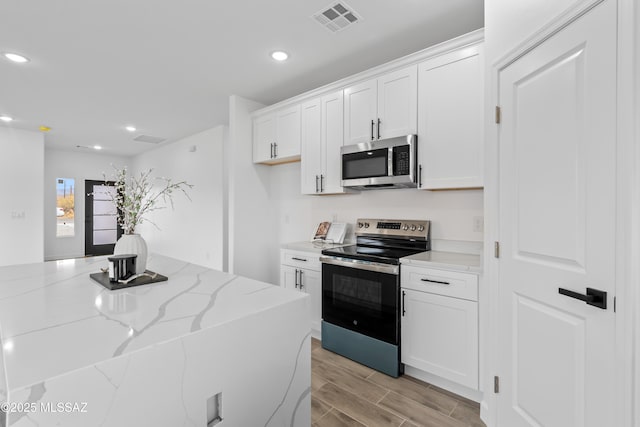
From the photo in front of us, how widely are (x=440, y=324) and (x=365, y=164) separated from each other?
1377 millimetres

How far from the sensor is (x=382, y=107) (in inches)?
103

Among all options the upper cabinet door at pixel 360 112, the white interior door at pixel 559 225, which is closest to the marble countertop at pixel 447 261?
the white interior door at pixel 559 225

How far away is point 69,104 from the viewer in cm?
402

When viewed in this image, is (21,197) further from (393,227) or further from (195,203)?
(393,227)

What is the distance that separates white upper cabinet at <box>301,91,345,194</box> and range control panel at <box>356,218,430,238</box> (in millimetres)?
435

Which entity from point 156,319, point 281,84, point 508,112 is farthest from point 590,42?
point 281,84

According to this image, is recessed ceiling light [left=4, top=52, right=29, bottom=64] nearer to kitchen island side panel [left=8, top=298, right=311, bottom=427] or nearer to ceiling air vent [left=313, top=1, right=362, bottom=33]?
ceiling air vent [left=313, top=1, right=362, bottom=33]

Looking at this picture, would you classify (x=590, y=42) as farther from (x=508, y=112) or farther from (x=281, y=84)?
(x=281, y=84)

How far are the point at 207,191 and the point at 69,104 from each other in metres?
2.11

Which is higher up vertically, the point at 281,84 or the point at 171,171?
the point at 281,84

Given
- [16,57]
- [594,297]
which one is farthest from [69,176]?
[594,297]

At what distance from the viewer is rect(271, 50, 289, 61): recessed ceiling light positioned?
268cm

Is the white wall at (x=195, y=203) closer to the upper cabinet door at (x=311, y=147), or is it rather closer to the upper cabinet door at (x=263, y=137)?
the upper cabinet door at (x=263, y=137)

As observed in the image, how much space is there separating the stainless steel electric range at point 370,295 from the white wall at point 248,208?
127 cm
